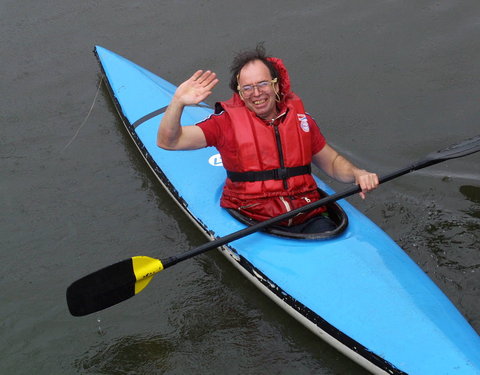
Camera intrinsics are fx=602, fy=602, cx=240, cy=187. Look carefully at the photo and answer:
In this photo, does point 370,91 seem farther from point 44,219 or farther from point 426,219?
point 44,219

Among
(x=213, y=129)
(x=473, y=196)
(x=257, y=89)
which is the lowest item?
(x=473, y=196)

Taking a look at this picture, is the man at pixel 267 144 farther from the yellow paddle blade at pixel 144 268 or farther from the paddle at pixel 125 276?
the yellow paddle blade at pixel 144 268

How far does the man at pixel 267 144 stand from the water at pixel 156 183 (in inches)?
25.3

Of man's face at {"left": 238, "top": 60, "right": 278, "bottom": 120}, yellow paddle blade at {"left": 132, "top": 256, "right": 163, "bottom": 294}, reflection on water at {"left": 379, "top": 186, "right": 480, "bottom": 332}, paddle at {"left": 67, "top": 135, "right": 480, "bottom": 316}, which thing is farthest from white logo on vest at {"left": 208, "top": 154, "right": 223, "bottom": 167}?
reflection on water at {"left": 379, "top": 186, "right": 480, "bottom": 332}

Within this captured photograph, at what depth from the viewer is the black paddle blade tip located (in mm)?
3549

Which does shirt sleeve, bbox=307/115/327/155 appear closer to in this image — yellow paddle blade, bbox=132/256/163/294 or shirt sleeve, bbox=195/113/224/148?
shirt sleeve, bbox=195/113/224/148

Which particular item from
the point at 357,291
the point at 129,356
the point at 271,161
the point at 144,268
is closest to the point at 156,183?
the point at 144,268

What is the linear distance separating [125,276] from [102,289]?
0.15 m

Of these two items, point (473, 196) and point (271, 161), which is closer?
point (271, 161)

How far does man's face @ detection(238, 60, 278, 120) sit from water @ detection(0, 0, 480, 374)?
3.88 ft

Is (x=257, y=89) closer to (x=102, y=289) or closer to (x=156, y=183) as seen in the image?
(x=102, y=289)

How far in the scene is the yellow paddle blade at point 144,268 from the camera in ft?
11.8

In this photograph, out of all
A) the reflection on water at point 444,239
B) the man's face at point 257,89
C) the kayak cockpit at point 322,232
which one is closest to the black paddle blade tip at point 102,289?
the kayak cockpit at point 322,232

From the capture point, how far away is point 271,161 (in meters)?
3.69
